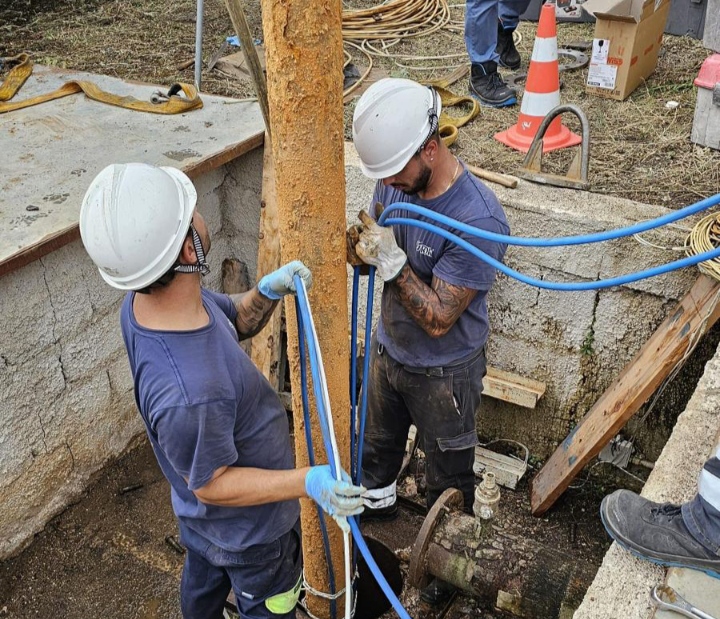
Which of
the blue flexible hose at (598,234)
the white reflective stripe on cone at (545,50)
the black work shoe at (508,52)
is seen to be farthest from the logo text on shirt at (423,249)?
the black work shoe at (508,52)

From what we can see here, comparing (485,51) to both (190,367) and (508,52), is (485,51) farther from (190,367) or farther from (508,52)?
(190,367)

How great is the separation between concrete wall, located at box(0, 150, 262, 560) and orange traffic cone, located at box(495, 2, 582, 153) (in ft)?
7.06

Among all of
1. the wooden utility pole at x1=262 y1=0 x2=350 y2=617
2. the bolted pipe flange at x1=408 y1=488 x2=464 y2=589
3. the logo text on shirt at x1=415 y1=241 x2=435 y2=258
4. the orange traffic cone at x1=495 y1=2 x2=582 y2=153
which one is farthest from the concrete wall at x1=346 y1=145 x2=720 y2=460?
the wooden utility pole at x1=262 y1=0 x2=350 y2=617

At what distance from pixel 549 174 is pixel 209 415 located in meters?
2.89

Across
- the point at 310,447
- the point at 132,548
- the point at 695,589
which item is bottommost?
the point at 132,548

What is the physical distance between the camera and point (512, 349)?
4.47 metres

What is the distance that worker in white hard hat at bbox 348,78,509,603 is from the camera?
2.71m

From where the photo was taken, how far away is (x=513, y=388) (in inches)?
173

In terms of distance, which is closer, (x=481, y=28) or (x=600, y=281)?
(x=600, y=281)

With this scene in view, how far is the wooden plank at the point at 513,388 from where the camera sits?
4.36 metres

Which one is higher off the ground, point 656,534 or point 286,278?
point 286,278

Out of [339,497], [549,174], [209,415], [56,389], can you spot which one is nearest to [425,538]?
[339,497]

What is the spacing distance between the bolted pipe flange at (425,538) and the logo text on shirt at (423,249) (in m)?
1.01

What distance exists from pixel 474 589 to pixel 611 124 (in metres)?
3.50
